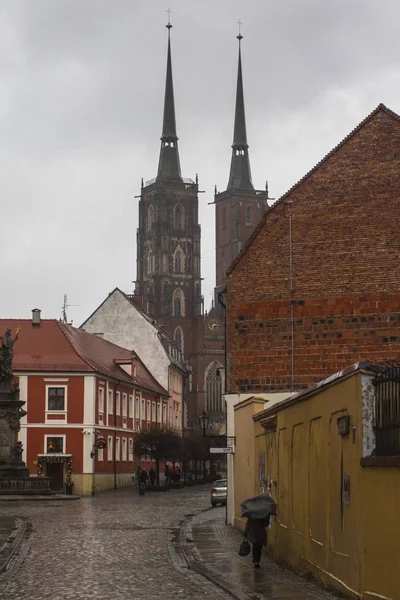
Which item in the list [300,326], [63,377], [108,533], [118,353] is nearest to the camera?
[108,533]

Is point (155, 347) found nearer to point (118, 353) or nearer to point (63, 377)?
point (118, 353)

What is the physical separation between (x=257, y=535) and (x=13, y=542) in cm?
693

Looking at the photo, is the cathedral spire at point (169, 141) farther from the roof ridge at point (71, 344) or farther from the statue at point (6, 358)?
the statue at point (6, 358)

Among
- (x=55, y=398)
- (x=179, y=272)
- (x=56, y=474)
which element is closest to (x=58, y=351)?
(x=55, y=398)

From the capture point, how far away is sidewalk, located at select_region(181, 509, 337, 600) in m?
13.6

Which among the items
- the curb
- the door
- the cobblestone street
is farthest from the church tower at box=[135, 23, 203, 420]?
the curb

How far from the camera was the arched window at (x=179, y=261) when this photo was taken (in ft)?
443

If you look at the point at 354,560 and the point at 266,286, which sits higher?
the point at 266,286

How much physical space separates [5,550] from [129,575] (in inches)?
187

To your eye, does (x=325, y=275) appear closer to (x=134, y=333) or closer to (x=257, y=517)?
(x=257, y=517)

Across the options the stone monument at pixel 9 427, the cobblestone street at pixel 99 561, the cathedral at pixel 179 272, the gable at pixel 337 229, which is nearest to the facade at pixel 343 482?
the cobblestone street at pixel 99 561

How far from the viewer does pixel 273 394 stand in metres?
28.8

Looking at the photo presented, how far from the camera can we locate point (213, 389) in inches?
5079

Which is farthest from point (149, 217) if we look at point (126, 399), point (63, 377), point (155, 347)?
point (63, 377)
